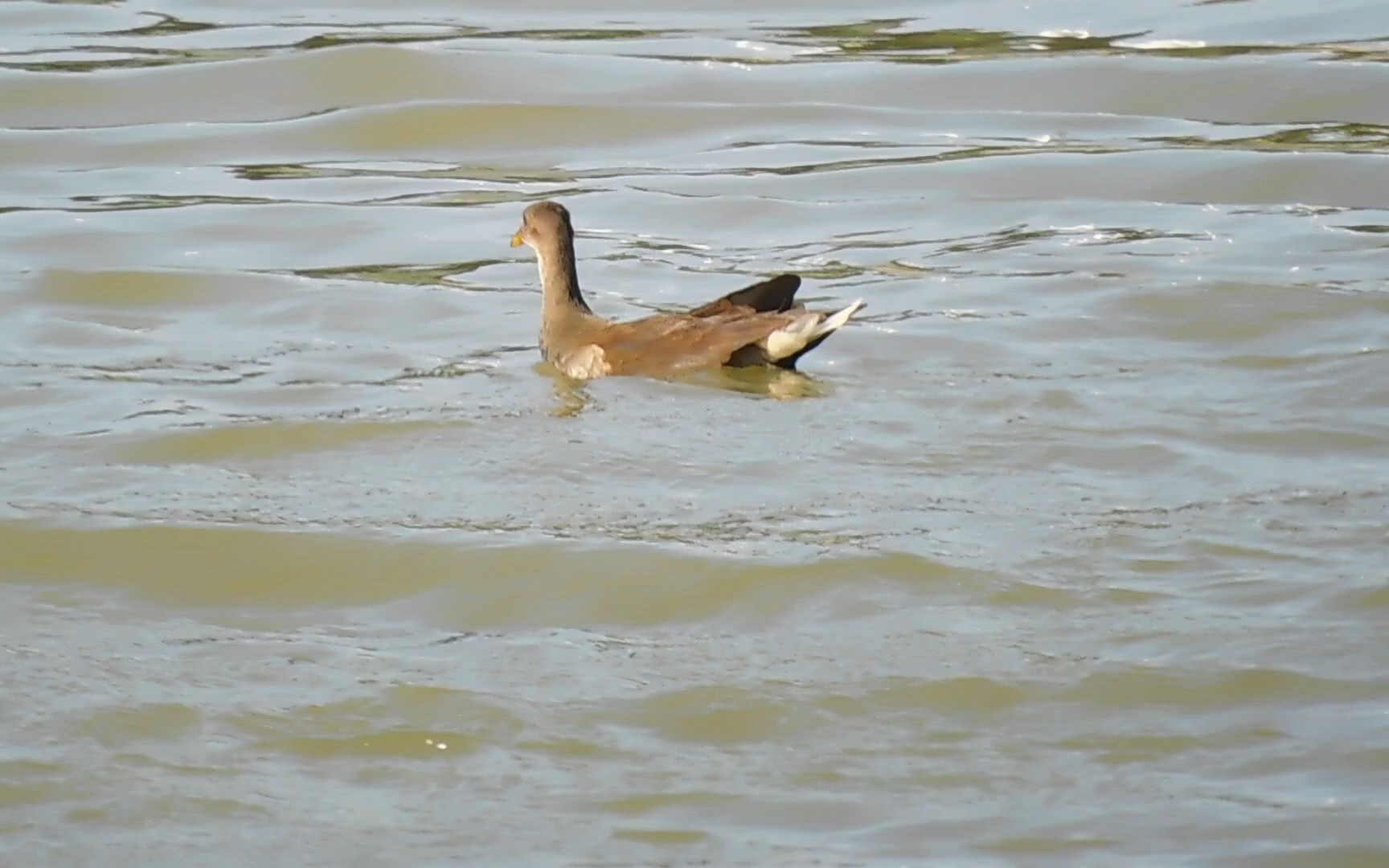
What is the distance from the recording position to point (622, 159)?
1407 centimetres

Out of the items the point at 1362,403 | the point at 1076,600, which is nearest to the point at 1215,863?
the point at 1076,600

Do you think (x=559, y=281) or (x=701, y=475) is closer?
(x=701, y=475)

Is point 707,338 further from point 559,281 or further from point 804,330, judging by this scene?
point 559,281

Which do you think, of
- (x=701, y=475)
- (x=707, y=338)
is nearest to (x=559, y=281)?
(x=707, y=338)

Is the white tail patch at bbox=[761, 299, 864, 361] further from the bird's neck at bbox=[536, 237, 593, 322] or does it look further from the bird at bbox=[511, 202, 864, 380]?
the bird's neck at bbox=[536, 237, 593, 322]

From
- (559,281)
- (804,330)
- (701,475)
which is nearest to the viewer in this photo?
(701,475)

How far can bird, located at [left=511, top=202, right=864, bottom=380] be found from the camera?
9180mm

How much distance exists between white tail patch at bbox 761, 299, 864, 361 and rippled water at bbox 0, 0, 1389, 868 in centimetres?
17

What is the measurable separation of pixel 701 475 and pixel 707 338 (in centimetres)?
146

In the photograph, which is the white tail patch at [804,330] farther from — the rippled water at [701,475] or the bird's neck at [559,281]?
the bird's neck at [559,281]

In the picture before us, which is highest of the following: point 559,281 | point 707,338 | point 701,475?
point 559,281

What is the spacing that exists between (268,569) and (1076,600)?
2472 mm

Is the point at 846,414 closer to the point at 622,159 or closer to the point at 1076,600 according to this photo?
the point at 1076,600

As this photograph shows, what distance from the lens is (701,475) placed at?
A: 7.90 m
